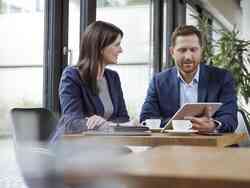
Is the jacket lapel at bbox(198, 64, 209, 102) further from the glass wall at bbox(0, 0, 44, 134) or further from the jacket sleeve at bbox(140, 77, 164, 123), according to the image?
the glass wall at bbox(0, 0, 44, 134)

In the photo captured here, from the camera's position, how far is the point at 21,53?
9.14ft

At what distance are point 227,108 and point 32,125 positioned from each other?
1205mm

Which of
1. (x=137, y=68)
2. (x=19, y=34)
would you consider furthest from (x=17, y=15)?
(x=137, y=68)

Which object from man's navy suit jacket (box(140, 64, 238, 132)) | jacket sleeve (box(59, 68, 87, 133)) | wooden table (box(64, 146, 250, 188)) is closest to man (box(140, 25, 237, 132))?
man's navy suit jacket (box(140, 64, 238, 132))

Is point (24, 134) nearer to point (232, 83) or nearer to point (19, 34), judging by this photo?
point (19, 34)

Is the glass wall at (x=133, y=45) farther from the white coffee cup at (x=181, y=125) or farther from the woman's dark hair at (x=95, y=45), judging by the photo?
the white coffee cup at (x=181, y=125)

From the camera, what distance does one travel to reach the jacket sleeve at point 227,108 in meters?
2.52

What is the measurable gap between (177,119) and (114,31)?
2.36 feet

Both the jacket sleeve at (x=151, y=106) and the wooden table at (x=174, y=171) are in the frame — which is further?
the jacket sleeve at (x=151, y=106)

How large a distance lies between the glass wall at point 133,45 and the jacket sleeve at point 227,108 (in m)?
1.48

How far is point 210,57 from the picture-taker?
5102mm

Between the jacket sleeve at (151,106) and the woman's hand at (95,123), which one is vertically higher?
the jacket sleeve at (151,106)

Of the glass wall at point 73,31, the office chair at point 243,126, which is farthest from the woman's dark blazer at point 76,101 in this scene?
the office chair at point 243,126

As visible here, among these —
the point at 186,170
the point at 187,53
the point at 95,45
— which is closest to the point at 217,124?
the point at 187,53
